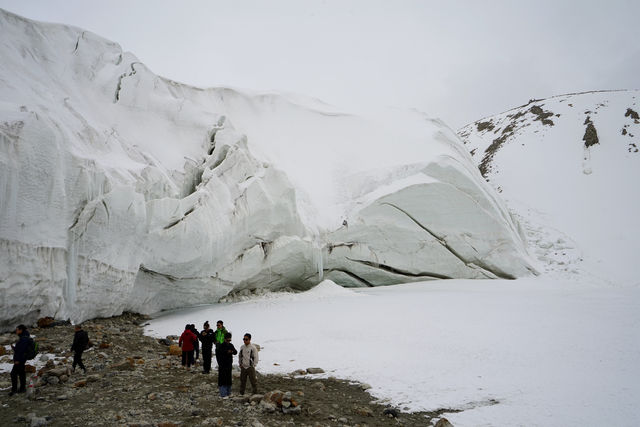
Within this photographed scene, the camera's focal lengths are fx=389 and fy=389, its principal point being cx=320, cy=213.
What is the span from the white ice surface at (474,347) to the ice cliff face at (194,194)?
7.46ft

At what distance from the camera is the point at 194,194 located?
13.7 meters

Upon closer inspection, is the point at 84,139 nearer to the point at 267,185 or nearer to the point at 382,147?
the point at 267,185

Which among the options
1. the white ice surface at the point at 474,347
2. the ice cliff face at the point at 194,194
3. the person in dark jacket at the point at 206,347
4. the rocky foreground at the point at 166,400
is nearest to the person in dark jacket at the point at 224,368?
the rocky foreground at the point at 166,400

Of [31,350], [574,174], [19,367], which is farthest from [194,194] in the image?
[574,174]

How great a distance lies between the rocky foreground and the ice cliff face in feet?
10.8

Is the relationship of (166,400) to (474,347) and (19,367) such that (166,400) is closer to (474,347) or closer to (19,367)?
(19,367)

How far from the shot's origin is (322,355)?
7.86 meters

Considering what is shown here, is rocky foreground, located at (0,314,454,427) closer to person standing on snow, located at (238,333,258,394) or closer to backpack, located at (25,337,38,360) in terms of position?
person standing on snow, located at (238,333,258,394)

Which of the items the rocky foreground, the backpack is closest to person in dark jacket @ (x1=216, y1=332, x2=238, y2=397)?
the rocky foreground

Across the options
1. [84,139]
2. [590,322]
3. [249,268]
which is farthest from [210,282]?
[590,322]

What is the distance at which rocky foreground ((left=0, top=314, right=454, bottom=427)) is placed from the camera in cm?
480

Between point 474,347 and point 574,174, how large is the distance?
3056 cm

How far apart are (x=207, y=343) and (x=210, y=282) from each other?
Result: 7430mm

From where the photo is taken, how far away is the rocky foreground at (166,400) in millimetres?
4801
